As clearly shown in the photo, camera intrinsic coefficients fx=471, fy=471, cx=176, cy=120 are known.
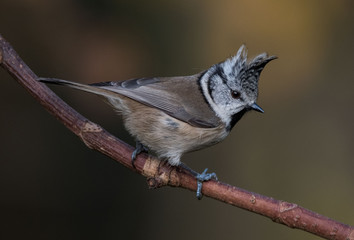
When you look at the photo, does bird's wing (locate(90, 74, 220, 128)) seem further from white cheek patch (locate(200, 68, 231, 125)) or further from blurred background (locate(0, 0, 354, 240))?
blurred background (locate(0, 0, 354, 240))

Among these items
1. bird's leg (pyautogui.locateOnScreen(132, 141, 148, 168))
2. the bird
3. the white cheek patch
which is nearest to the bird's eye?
the bird

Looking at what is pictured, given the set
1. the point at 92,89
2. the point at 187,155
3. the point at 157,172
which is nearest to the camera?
the point at 157,172

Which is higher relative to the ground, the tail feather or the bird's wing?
the bird's wing

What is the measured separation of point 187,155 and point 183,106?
1.80 meters

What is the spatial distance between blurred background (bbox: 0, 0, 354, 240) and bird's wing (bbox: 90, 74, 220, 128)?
54 cm

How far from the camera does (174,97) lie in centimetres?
307

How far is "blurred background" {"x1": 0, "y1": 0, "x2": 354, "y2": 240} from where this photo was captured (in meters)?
3.80

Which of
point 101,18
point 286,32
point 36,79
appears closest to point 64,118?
point 36,79

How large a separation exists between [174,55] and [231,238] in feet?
6.37

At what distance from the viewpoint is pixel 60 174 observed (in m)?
3.84

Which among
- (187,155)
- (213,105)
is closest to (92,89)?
(213,105)

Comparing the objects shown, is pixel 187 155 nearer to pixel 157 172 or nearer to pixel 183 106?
pixel 183 106

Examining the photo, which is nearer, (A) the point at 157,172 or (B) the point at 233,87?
(A) the point at 157,172

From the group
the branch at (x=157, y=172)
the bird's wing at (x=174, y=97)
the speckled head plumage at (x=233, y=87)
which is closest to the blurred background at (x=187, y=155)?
the speckled head plumage at (x=233, y=87)
